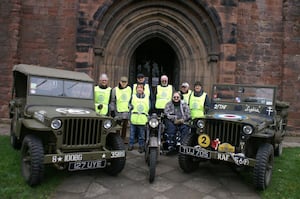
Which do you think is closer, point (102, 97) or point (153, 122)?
point (153, 122)

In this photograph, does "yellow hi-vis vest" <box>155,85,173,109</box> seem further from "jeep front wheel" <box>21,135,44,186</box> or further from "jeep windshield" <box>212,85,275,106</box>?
"jeep front wheel" <box>21,135,44,186</box>

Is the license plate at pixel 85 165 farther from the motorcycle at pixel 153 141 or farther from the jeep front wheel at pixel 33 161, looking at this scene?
the motorcycle at pixel 153 141

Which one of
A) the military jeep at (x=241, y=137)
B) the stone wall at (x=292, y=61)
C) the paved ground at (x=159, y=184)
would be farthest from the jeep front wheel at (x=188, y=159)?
the stone wall at (x=292, y=61)

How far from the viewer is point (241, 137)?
4.85 meters

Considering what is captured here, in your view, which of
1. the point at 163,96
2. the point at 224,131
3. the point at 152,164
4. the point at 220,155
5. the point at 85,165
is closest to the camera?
the point at 85,165

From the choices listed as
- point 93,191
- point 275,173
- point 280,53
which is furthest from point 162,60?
point 93,191

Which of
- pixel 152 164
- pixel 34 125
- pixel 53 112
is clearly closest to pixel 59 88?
pixel 53 112

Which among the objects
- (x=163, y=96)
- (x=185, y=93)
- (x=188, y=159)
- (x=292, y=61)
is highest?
(x=292, y=61)

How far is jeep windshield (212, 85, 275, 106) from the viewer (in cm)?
602

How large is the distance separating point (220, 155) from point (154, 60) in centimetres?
855

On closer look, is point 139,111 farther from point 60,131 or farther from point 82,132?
point 60,131

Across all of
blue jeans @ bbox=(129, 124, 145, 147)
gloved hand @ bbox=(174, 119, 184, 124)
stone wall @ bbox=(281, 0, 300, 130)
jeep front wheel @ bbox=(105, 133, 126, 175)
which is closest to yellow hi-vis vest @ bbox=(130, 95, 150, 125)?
blue jeans @ bbox=(129, 124, 145, 147)

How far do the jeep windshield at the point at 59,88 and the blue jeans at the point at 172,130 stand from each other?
1.86 m

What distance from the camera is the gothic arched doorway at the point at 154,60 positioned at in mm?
12500
